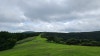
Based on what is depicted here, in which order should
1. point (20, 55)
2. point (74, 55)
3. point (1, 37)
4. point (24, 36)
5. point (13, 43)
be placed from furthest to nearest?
point (24, 36)
point (1, 37)
point (13, 43)
point (20, 55)
point (74, 55)

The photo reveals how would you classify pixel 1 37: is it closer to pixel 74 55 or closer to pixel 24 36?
pixel 24 36

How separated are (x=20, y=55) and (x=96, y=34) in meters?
132

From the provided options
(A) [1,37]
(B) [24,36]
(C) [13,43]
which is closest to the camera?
(C) [13,43]

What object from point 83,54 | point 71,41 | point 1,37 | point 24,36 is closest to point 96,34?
point 24,36

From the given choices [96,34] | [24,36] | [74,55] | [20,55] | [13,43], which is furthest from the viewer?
[96,34]

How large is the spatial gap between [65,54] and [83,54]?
5137 mm

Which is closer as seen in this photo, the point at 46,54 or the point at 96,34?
the point at 46,54

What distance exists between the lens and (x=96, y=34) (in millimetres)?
187375

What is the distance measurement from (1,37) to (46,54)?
65.5m

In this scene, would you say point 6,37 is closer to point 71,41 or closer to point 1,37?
point 1,37

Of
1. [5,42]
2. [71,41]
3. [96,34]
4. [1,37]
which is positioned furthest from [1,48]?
[96,34]

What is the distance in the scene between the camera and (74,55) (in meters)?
59.7

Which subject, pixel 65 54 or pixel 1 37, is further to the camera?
pixel 1 37

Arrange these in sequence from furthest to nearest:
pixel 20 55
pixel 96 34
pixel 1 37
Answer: pixel 96 34, pixel 1 37, pixel 20 55
